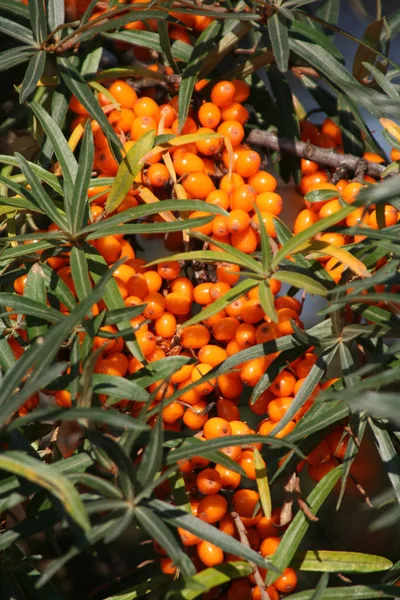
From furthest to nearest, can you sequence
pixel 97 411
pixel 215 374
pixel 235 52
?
pixel 235 52
pixel 215 374
pixel 97 411

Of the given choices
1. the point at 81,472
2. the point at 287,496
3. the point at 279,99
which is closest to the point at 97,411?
the point at 81,472

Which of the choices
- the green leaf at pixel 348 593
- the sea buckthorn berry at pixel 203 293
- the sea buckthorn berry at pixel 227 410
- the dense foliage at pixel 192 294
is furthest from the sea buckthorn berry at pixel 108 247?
the green leaf at pixel 348 593

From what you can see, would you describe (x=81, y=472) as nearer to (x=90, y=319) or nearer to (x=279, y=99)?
(x=90, y=319)

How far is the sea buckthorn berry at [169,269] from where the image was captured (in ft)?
3.00

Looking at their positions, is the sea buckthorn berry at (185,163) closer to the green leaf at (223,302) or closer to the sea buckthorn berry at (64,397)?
the green leaf at (223,302)

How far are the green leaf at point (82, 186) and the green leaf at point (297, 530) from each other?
0.40m

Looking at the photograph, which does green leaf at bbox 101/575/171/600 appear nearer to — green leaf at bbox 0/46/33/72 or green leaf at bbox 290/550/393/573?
green leaf at bbox 290/550/393/573

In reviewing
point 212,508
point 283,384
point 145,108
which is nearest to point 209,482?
point 212,508

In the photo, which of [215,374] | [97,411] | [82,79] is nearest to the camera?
[97,411]

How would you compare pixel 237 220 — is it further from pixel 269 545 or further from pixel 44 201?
pixel 269 545

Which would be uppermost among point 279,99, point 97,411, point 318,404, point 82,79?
point 82,79

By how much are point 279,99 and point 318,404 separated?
0.44 meters

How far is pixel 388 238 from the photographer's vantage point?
2.55 ft

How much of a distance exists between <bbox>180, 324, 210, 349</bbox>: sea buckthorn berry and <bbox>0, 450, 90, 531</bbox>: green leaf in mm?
305
